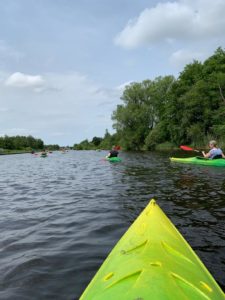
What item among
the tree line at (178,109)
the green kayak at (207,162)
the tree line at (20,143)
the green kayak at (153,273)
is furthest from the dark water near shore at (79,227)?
the tree line at (20,143)

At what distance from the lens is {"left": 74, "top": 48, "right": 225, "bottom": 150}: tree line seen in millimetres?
43062

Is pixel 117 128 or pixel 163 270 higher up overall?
pixel 117 128

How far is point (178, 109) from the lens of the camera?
49.1 m

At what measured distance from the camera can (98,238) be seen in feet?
19.9

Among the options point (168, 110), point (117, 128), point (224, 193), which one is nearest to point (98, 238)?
point (224, 193)

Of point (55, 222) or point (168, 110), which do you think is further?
point (168, 110)

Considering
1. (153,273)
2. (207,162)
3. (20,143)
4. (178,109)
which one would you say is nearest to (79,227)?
(153,273)

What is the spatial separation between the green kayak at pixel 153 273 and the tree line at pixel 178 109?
1229 inches

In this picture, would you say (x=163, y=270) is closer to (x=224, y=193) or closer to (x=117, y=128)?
(x=224, y=193)

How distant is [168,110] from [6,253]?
47.1 m

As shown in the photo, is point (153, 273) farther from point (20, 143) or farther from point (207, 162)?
point (20, 143)

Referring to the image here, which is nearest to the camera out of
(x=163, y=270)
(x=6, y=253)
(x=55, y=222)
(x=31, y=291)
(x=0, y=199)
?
(x=163, y=270)

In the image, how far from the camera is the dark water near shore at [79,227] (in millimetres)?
4414

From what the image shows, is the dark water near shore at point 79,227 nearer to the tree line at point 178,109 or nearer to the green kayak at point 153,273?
the green kayak at point 153,273
